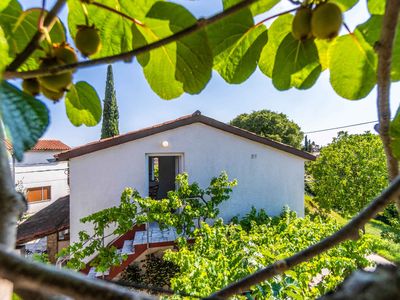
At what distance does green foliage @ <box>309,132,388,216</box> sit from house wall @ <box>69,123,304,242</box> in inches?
140

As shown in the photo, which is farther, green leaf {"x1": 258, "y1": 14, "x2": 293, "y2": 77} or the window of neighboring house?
the window of neighboring house

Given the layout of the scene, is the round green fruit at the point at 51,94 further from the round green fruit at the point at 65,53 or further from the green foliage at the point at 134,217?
the green foliage at the point at 134,217

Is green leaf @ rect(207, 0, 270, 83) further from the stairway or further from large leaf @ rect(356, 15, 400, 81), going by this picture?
the stairway

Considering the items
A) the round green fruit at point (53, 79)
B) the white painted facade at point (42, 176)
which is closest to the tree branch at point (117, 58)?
the round green fruit at point (53, 79)

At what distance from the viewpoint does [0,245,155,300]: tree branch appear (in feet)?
0.49

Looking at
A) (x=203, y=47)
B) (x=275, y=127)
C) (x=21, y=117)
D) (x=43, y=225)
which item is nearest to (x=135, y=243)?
(x=43, y=225)

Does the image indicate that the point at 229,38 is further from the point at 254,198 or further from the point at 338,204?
the point at 338,204

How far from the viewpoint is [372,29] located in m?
0.62

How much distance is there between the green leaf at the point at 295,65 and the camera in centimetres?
65

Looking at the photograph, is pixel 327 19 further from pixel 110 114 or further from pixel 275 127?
pixel 275 127

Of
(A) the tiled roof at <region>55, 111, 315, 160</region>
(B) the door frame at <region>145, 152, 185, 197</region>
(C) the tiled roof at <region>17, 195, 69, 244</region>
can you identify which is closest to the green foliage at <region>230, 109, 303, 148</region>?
(A) the tiled roof at <region>55, 111, 315, 160</region>

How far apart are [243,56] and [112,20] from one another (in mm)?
328

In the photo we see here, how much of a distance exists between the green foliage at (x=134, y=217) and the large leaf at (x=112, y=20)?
193 inches

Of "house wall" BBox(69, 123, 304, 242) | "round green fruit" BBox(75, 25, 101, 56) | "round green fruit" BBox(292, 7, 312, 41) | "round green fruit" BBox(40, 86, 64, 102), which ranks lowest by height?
"house wall" BBox(69, 123, 304, 242)
